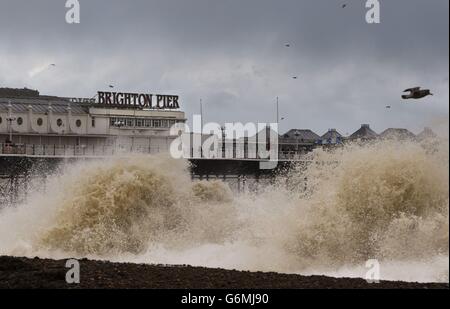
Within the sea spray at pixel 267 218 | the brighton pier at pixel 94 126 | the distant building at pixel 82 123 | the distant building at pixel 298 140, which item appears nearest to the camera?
the sea spray at pixel 267 218

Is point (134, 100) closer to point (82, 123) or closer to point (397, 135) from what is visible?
point (82, 123)

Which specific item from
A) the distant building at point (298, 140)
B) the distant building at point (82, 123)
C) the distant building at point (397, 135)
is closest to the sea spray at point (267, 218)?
the distant building at point (397, 135)

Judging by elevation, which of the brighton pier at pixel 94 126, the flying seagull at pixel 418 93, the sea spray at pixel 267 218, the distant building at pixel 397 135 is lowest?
the sea spray at pixel 267 218

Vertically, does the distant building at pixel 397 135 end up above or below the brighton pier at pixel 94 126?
below

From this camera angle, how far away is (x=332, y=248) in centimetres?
1750

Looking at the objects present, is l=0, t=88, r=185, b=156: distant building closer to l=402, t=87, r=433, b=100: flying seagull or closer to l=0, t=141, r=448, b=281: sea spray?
l=0, t=141, r=448, b=281: sea spray

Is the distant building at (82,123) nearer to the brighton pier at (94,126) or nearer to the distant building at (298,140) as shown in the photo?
the brighton pier at (94,126)

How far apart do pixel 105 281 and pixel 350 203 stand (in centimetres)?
912

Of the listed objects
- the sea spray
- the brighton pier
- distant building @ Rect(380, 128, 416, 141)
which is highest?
the brighton pier

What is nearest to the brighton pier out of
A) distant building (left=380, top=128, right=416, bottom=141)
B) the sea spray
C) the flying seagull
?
the sea spray

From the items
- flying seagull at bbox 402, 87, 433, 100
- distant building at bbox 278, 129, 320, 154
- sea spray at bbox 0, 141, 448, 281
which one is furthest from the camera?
distant building at bbox 278, 129, 320, 154

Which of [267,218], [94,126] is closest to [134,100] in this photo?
[94,126]
